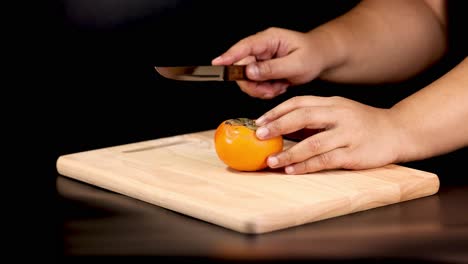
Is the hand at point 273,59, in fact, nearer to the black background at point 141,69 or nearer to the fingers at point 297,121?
the black background at point 141,69

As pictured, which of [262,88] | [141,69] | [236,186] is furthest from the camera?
[141,69]

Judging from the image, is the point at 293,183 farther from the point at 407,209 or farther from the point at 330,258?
the point at 330,258

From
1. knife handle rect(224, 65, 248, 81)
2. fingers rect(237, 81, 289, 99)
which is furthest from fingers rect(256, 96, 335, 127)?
fingers rect(237, 81, 289, 99)

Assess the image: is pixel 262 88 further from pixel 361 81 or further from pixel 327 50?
pixel 361 81

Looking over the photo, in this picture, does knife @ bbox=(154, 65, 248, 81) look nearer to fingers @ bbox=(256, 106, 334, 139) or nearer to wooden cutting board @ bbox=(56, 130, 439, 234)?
wooden cutting board @ bbox=(56, 130, 439, 234)

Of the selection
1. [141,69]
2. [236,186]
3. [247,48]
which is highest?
[141,69]

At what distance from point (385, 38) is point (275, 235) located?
36.2 inches

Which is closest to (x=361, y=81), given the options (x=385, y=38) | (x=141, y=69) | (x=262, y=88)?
(x=385, y=38)

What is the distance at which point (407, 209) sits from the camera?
1.33m

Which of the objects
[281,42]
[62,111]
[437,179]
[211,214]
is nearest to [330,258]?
[211,214]

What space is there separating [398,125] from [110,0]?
92cm

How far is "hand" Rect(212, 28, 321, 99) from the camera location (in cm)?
176

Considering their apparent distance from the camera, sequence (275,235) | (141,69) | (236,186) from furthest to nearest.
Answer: (141,69) → (236,186) → (275,235)

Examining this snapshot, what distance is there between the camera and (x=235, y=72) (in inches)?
67.6
